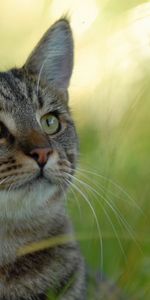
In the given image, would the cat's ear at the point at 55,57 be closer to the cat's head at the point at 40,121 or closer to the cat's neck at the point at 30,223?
the cat's head at the point at 40,121

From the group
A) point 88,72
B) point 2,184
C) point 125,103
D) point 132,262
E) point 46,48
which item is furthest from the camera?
point 88,72

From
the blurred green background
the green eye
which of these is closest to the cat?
the green eye

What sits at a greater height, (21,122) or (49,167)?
(21,122)

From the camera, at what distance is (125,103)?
3.72 meters

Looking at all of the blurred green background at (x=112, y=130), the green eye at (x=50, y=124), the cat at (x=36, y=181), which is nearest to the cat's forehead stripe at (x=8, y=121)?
the cat at (x=36, y=181)

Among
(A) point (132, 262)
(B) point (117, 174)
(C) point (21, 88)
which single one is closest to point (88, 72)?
(B) point (117, 174)

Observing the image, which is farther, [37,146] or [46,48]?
[46,48]

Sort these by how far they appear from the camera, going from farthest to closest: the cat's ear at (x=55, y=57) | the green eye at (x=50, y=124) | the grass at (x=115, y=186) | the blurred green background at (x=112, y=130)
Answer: the cat's ear at (x=55, y=57) → the green eye at (x=50, y=124) → the grass at (x=115, y=186) → the blurred green background at (x=112, y=130)

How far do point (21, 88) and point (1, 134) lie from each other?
0.30 meters

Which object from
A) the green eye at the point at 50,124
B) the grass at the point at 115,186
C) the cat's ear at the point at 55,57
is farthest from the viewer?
→ the cat's ear at the point at 55,57

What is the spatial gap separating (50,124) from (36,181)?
40 centimetres

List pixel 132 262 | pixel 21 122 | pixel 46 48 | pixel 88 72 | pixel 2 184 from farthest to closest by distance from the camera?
1. pixel 88 72
2. pixel 46 48
3. pixel 21 122
4. pixel 2 184
5. pixel 132 262

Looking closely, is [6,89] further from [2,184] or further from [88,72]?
[88,72]

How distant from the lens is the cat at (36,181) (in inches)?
106
